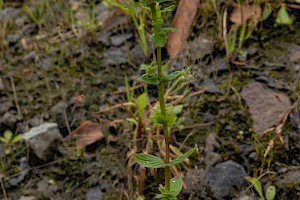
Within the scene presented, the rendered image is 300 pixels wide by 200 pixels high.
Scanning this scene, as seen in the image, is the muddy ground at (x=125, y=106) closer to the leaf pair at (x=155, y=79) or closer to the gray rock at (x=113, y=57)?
the gray rock at (x=113, y=57)

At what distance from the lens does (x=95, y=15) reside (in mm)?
2615

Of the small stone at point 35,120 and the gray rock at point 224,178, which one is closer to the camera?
the gray rock at point 224,178

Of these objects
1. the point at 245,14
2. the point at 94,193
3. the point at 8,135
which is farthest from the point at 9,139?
the point at 245,14

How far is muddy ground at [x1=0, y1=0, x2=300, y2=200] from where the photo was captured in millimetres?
1908

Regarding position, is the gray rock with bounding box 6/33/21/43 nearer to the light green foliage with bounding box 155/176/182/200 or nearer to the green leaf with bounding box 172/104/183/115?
the green leaf with bounding box 172/104/183/115

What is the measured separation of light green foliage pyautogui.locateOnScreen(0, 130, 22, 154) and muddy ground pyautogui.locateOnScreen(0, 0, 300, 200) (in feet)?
0.06

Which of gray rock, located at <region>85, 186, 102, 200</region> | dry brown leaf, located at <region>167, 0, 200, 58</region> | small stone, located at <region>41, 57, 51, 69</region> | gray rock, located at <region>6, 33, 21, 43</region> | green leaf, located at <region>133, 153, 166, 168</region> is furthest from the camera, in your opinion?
gray rock, located at <region>6, 33, 21, 43</region>

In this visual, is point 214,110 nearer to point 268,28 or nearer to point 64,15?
point 268,28

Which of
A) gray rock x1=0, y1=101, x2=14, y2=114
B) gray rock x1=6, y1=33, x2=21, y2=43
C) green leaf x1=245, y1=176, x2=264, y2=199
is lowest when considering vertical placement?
green leaf x1=245, y1=176, x2=264, y2=199

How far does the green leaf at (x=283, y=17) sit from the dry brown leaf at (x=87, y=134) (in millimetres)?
947

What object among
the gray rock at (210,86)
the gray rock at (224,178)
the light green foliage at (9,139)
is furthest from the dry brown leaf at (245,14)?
the light green foliage at (9,139)

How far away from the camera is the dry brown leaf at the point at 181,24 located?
2301 millimetres

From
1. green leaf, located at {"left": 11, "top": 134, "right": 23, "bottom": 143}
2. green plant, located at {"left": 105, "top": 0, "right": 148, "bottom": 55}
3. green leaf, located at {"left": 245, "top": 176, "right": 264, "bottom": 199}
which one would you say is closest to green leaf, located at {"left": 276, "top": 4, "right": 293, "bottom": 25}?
green plant, located at {"left": 105, "top": 0, "right": 148, "bottom": 55}

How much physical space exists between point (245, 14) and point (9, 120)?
1139 mm
